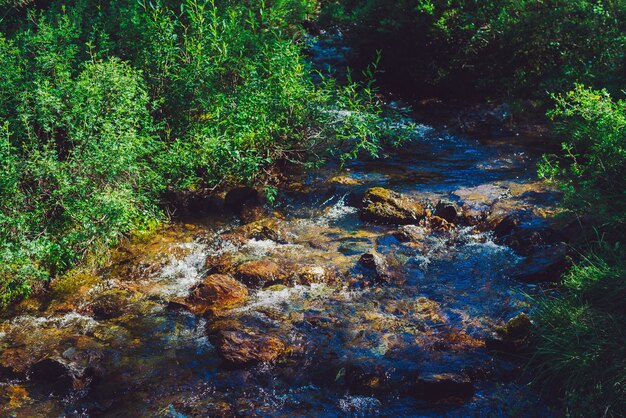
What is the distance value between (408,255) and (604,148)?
3232 millimetres

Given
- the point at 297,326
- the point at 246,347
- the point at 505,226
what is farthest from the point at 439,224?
the point at 246,347

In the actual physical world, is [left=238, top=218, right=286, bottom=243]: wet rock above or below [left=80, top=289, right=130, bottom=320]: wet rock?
above

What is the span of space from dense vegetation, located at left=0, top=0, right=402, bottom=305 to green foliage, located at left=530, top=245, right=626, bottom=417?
5315 millimetres

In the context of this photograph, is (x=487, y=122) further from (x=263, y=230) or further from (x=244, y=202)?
(x=263, y=230)

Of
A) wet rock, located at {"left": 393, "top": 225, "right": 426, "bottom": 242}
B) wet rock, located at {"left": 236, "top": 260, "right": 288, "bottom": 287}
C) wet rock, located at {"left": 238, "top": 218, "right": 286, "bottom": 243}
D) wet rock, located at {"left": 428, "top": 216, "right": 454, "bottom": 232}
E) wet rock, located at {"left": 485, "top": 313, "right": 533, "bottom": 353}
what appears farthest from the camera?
wet rock, located at {"left": 428, "top": 216, "right": 454, "bottom": 232}

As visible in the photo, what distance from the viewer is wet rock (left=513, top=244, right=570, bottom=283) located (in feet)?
28.1

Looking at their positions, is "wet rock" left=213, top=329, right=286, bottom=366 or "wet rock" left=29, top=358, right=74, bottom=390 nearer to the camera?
"wet rock" left=29, top=358, right=74, bottom=390

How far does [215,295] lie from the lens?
327 inches

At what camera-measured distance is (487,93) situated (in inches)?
652

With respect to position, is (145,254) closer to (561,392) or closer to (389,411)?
(389,411)

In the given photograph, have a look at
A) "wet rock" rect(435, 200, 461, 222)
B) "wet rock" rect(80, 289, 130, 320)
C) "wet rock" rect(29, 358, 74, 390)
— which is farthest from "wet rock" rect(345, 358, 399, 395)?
"wet rock" rect(435, 200, 461, 222)

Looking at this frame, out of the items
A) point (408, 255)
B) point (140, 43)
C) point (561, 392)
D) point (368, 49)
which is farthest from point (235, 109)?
point (368, 49)

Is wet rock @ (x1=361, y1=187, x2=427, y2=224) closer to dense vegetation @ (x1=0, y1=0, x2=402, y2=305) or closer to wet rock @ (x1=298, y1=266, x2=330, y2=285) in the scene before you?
dense vegetation @ (x1=0, y1=0, x2=402, y2=305)

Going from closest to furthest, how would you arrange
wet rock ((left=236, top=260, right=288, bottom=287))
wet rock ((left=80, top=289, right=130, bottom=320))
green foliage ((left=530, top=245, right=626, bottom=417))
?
green foliage ((left=530, top=245, right=626, bottom=417))
wet rock ((left=80, top=289, right=130, bottom=320))
wet rock ((left=236, top=260, right=288, bottom=287))
